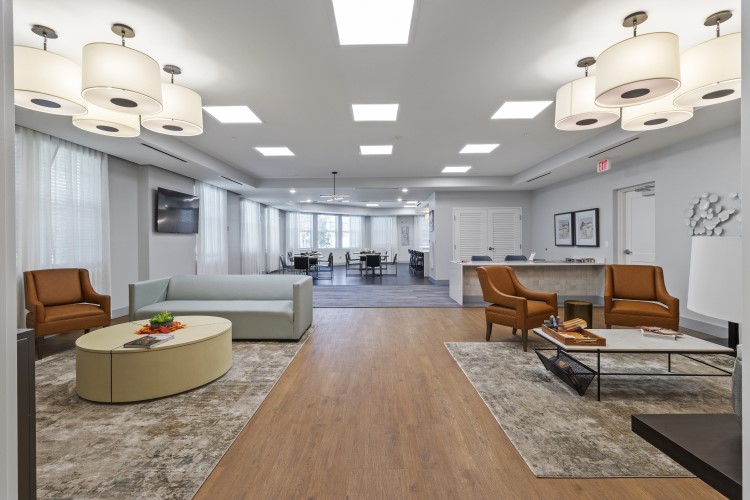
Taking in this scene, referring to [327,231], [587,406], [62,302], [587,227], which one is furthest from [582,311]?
[327,231]

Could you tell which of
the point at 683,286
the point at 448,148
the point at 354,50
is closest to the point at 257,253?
the point at 448,148

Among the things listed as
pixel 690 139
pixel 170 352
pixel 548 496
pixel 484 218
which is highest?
pixel 690 139

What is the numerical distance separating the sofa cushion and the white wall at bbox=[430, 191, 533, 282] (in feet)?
17.5

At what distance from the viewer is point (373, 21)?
257 centimetres

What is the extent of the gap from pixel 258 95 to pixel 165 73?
87 cm

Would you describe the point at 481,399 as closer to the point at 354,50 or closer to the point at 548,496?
the point at 548,496

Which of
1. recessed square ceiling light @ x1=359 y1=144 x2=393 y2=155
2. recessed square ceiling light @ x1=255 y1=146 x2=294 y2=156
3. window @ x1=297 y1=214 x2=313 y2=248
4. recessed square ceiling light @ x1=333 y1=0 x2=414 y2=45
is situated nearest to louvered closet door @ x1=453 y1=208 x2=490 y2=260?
recessed square ceiling light @ x1=359 y1=144 x2=393 y2=155

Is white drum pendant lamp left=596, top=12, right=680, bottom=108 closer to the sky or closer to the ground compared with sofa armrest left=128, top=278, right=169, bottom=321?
closer to the sky

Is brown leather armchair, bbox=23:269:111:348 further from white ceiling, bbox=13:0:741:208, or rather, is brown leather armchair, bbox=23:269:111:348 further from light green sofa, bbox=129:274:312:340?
white ceiling, bbox=13:0:741:208

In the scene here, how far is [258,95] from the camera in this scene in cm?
380

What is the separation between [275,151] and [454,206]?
5.21m

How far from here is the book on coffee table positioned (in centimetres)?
278

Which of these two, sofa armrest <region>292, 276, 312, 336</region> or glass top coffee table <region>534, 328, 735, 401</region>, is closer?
glass top coffee table <region>534, 328, 735, 401</region>

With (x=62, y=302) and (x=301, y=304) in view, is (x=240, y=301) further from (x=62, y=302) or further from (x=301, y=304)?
(x=62, y=302)
